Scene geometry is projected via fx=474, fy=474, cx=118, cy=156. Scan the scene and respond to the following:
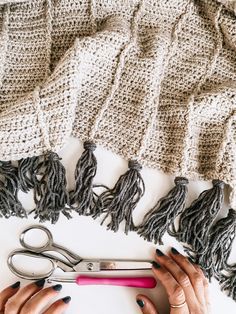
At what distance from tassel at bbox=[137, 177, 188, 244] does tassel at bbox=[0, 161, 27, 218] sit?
0.26 m

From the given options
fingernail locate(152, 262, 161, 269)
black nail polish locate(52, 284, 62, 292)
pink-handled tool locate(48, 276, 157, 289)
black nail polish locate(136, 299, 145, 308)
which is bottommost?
black nail polish locate(136, 299, 145, 308)

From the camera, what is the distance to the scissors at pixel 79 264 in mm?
1005

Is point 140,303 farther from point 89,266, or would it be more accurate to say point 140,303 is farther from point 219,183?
point 219,183

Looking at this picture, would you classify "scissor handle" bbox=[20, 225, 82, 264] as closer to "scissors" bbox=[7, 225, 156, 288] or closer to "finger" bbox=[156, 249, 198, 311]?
"scissors" bbox=[7, 225, 156, 288]

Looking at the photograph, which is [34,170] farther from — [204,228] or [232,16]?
[232,16]

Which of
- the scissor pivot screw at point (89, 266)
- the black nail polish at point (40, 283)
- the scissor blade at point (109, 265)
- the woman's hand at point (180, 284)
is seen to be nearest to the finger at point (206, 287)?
the woman's hand at point (180, 284)

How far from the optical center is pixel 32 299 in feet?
3.32

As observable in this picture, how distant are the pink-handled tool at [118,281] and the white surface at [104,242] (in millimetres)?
24

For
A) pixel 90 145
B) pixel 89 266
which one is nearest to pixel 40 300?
pixel 89 266

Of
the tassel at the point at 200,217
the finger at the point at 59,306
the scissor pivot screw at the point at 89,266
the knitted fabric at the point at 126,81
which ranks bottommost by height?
the finger at the point at 59,306

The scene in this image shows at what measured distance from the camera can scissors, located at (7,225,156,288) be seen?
1005 mm

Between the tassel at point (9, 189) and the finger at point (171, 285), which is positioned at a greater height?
the tassel at point (9, 189)

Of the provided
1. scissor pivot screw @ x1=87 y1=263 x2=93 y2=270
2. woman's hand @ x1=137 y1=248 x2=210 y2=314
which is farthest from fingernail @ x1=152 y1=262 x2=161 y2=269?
scissor pivot screw @ x1=87 y1=263 x2=93 y2=270

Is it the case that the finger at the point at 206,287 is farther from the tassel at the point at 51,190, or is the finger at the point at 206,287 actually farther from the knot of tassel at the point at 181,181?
the tassel at the point at 51,190
